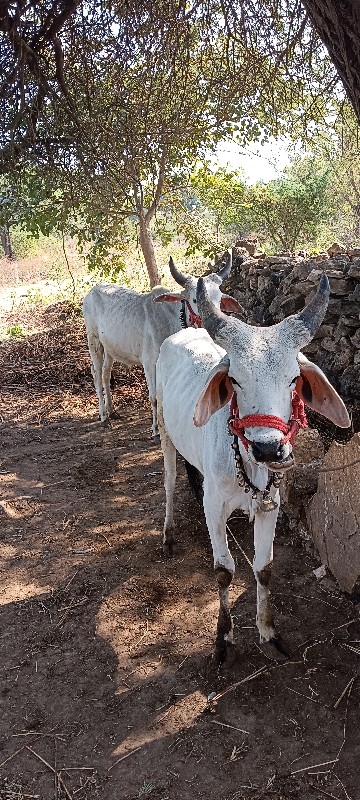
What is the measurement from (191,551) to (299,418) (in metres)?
2.14

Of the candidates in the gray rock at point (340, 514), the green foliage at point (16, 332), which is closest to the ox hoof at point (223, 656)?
the gray rock at point (340, 514)

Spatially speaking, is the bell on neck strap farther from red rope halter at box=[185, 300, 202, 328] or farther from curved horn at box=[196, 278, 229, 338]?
red rope halter at box=[185, 300, 202, 328]

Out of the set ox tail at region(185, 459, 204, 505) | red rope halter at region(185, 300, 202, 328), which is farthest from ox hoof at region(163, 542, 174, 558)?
red rope halter at region(185, 300, 202, 328)

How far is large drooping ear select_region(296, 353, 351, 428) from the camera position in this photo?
112 inches

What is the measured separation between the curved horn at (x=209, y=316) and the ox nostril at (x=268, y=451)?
1.89 feet

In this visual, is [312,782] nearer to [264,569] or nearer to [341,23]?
[264,569]

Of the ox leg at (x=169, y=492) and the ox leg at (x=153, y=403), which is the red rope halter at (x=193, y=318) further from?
the ox leg at (x=169, y=492)

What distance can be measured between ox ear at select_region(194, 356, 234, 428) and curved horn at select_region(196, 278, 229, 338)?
144 millimetres

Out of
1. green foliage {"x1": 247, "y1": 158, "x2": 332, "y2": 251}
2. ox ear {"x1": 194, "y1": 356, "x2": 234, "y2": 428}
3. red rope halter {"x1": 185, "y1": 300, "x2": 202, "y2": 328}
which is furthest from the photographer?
green foliage {"x1": 247, "y1": 158, "x2": 332, "y2": 251}

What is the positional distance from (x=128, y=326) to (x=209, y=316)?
4491mm

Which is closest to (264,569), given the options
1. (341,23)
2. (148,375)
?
(341,23)

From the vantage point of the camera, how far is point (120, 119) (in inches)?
285

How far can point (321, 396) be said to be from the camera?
291cm

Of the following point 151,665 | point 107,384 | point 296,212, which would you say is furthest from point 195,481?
point 296,212
